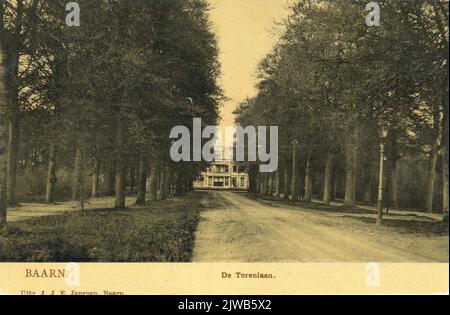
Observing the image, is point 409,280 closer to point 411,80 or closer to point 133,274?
point 133,274

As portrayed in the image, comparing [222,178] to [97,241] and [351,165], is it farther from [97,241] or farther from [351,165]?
[97,241]

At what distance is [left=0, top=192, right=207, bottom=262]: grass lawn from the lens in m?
9.87

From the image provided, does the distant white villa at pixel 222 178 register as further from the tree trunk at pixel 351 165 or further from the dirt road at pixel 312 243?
the dirt road at pixel 312 243

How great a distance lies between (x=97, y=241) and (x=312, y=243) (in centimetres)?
556

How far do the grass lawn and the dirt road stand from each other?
667 millimetres

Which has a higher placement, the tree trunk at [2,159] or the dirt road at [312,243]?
the tree trunk at [2,159]

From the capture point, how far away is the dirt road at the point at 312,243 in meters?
10.4

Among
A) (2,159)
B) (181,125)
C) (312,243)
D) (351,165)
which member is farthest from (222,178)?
(2,159)

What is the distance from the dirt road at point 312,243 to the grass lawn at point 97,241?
0.67m

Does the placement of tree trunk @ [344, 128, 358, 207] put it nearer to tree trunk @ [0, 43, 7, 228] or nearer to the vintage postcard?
the vintage postcard

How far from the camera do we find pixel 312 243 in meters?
12.7

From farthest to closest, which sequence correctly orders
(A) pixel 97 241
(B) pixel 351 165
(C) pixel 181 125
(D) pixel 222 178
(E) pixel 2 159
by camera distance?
1. (D) pixel 222 178
2. (B) pixel 351 165
3. (C) pixel 181 125
4. (E) pixel 2 159
5. (A) pixel 97 241

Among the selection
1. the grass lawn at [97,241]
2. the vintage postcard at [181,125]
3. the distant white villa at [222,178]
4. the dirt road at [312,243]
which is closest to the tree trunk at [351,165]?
the vintage postcard at [181,125]
